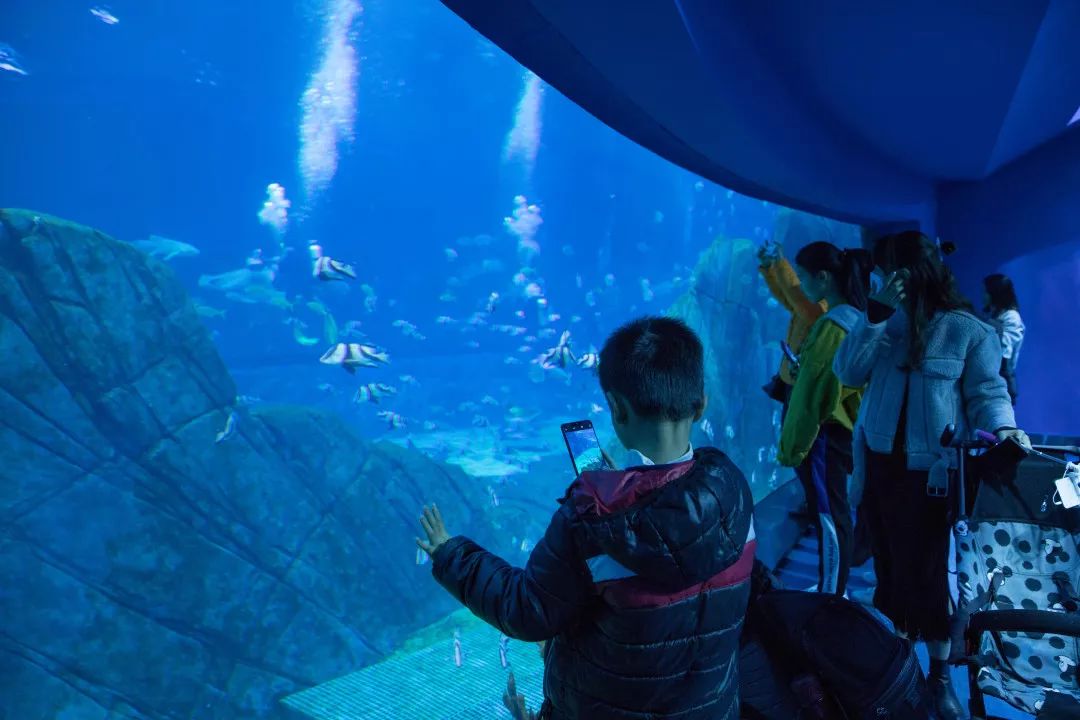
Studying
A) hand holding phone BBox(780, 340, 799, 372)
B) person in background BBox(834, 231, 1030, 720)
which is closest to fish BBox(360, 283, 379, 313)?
hand holding phone BBox(780, 340, 799, 372)

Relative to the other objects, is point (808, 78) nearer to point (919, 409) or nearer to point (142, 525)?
point (919, 409)

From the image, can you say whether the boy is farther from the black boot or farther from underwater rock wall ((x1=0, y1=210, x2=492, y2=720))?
underwater rock wall ((x1=0, y1=210, x2=492, y2=720))

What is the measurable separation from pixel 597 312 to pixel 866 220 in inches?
1333

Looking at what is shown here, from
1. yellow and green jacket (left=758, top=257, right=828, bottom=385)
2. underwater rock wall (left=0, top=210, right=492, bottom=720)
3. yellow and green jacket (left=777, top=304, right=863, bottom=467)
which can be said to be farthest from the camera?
underwater rock wall (left=0, top=210, right=492, bottom=720)

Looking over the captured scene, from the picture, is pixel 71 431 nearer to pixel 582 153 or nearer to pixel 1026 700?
pixel 1026 700

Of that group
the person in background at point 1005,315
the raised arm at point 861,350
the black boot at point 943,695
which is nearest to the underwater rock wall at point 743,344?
the person in background at point 1005,315

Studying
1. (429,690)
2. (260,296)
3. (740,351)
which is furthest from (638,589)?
(260,296)

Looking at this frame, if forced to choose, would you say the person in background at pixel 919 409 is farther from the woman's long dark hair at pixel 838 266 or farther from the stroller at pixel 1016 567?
the woman's long dark hair at pixel 838 266

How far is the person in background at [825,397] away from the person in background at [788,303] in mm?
495

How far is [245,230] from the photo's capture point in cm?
4228

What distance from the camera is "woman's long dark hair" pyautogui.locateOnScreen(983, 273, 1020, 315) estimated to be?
477 centimetres

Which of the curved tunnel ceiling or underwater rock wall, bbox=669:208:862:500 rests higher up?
the curved tunnel ceiling

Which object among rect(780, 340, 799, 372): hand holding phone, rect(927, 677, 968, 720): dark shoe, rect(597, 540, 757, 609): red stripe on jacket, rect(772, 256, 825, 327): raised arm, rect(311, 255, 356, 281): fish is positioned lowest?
rect(311, 255, 356, 281): fish

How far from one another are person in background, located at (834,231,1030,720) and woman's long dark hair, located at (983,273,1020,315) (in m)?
3.18
